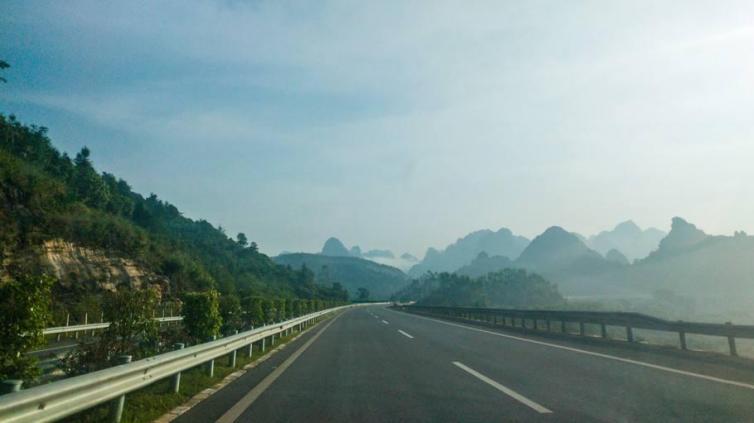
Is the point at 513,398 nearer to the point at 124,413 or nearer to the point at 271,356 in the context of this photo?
the point at 124,413

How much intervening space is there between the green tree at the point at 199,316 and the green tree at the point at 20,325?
5.90 metres

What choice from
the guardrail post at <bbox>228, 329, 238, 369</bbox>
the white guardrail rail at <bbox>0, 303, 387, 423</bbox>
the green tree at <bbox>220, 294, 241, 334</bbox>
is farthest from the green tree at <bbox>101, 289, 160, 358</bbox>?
the green tree at <bbox>220, 294, 241, 334</bbox>

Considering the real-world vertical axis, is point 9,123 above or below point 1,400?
above

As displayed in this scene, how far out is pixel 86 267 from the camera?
127 ft

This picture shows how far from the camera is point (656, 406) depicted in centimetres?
635

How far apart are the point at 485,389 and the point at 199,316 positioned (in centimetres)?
734

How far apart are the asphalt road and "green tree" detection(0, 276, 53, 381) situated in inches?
75.7

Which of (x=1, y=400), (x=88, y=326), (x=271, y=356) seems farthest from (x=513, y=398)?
(x=88, y=326)

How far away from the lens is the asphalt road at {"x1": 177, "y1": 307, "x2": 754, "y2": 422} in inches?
235

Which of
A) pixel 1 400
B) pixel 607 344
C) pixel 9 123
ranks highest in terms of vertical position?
pixel 9 123

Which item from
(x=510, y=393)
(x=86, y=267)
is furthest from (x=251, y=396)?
(x=86, y=267)

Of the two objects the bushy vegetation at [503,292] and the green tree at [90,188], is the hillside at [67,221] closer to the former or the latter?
the green tree at [90,188]

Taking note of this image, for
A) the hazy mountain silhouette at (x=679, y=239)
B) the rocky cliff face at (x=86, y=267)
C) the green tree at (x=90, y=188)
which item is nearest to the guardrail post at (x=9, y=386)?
the rocky cliff face at (x=86, y=267)

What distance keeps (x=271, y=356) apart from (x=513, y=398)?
8.00 m
